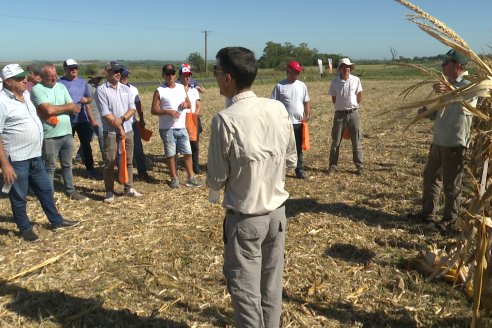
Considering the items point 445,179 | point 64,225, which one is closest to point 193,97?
point 64,225

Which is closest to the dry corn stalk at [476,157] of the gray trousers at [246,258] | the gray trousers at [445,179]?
the gray trousers at [246,258]

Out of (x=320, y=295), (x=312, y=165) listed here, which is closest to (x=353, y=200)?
(x=312, y=165)

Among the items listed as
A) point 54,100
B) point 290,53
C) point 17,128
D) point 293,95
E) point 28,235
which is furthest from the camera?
point 290,53

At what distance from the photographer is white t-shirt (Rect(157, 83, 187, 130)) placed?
6832 millimetres

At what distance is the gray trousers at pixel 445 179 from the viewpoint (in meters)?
4.93

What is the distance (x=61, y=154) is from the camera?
A: 6238 millimetres

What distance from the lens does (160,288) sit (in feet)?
13.5

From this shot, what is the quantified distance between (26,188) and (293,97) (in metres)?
4.34

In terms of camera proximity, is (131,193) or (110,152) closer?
(110,152)

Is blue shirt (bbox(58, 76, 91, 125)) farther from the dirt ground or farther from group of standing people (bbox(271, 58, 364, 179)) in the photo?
group of standing people (bbox(271, 58, 364, 179))

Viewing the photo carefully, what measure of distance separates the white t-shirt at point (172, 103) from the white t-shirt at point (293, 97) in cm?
164

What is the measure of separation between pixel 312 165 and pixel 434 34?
21.0 feet

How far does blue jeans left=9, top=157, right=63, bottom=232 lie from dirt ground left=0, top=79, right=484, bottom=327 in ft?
1.03

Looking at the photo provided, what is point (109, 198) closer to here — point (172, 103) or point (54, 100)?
point (54, 100)
